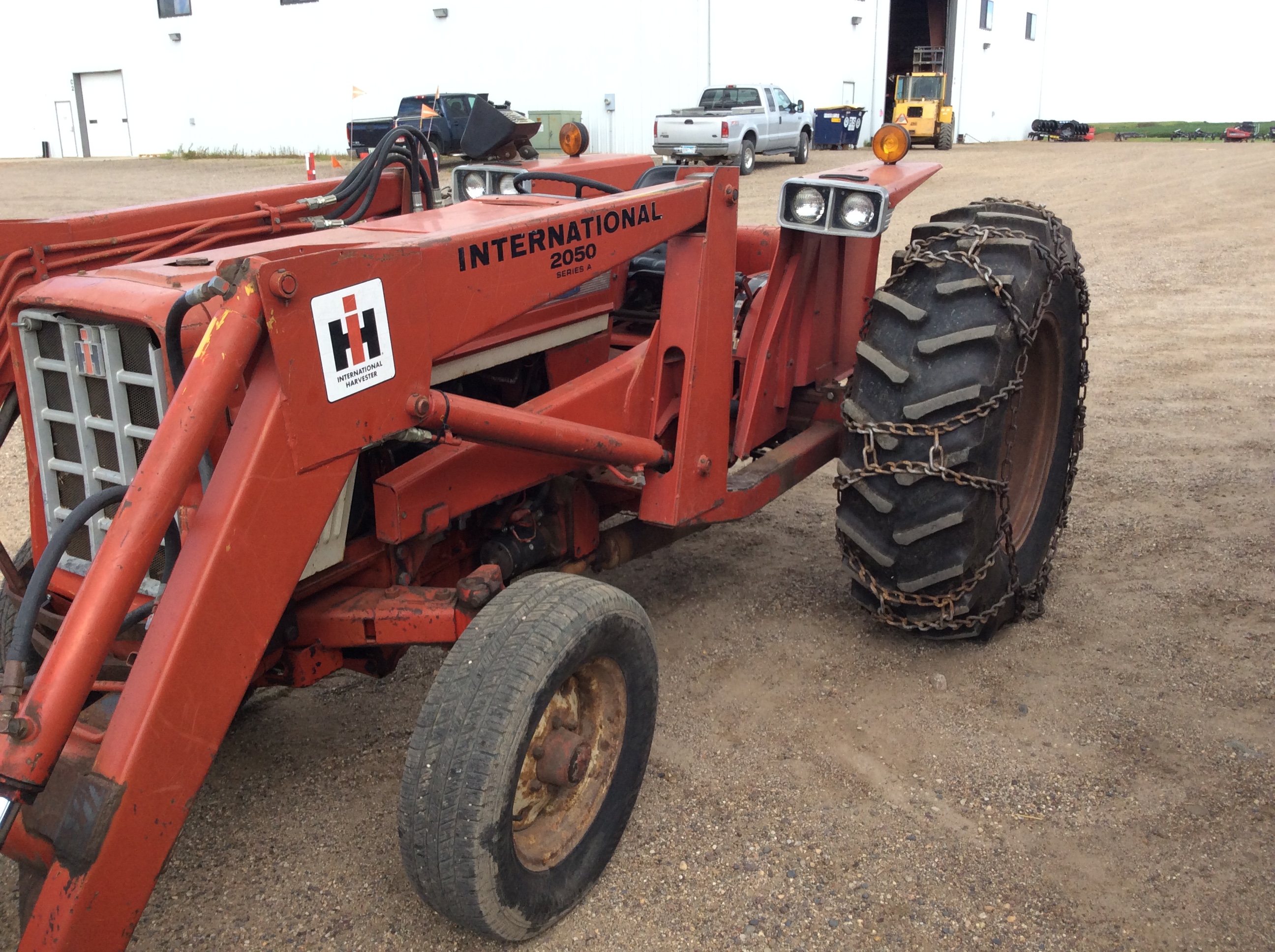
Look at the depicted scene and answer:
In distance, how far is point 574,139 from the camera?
4.55 metres

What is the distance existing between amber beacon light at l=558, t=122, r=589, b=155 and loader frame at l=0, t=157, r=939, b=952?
0.12 meters

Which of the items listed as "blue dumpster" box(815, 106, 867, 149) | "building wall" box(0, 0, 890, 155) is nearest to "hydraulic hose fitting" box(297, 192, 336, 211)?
"building wall" box(0, 0, 890, 155)

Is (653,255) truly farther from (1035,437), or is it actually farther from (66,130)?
(66,130)

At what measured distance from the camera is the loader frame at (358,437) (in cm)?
203

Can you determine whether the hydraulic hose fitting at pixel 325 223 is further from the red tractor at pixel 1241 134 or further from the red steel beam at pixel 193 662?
the red tractor at pixel 1241 134

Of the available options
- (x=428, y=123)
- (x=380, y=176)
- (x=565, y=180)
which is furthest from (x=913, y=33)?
(x=565, y=180)

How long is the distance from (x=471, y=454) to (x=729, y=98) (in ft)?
71.6

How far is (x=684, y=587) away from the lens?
4.55 metres

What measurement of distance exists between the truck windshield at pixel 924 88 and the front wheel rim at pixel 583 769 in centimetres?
3142

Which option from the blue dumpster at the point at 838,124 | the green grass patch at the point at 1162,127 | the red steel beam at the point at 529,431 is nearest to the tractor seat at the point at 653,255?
the red steel beam at the point at 529,431

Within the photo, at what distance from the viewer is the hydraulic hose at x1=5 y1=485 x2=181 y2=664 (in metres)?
2.16

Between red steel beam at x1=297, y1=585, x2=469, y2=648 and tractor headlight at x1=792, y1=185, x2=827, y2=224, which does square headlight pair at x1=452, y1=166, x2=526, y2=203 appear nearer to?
tractor headlight at x1=792, y1=185, x2=827, y2=224

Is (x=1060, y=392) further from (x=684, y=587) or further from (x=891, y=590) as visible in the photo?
(x=684, y=587)

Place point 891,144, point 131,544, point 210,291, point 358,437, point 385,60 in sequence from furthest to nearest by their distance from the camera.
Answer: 1. point 385,60
2. point 891,144
3. point 358,437
4. point 210,291
5. point 131,544
